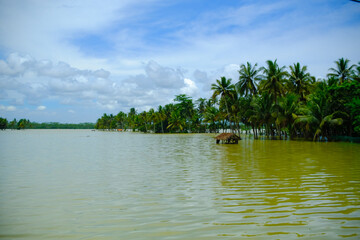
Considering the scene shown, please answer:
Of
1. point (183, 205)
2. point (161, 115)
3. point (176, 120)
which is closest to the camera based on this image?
point (183, 205)

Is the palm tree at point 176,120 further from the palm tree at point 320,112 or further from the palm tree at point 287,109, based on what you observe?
the palm tree at point 320,112

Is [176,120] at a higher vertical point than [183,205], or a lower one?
higher

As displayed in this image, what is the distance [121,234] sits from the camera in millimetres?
4988

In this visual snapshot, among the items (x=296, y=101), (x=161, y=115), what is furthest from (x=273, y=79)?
(x=161, y=115)

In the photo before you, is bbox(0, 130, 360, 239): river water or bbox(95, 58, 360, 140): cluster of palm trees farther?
bbox(95, 58, 360, 140): cluster of palm trees

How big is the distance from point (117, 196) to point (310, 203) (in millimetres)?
5071

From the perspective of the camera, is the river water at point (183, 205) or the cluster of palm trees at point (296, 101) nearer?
the river water at point (183, 205)

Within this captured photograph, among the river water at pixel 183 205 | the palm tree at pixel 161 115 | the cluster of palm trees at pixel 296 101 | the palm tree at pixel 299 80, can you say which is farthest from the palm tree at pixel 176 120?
the river water at pixel 183 205

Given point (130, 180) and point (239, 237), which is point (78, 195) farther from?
point (239, 237)

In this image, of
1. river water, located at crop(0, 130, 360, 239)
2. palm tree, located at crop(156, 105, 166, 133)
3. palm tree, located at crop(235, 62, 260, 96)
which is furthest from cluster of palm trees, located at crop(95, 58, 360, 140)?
palm tree, located at crop(156, 105, 166, 133)

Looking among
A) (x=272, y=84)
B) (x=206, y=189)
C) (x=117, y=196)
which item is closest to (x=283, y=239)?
(x=206, y=189)

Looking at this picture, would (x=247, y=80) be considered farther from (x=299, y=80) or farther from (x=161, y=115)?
(x=161, y=115)

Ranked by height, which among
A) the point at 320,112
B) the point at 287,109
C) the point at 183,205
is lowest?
the point at 183,205

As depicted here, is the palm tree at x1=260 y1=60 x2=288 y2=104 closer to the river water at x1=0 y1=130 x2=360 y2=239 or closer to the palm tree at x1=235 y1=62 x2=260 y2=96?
the palm tree at x1=235 y1=62 x2=260 y2=96
